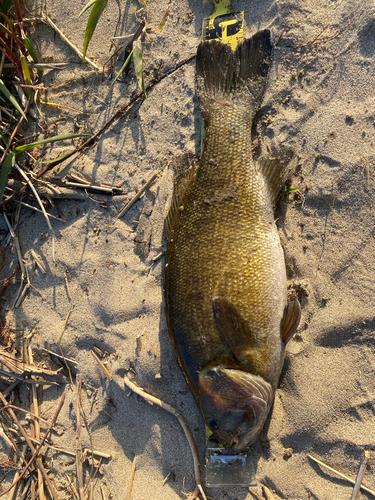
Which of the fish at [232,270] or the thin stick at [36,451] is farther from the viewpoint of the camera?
the thin stick at [36,451]

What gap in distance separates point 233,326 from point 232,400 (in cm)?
52

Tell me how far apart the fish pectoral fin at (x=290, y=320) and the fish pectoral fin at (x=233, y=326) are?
0.31 m

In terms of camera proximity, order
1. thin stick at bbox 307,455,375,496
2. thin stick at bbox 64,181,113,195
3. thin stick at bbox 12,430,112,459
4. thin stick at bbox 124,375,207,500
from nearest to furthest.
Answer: thin stick at bbox 307,455,375,496 → thin stick at bbox 124,375,207,500 → thin stick at bbox 12,430,112,459 → thin stick at bbox 64,181,113,195

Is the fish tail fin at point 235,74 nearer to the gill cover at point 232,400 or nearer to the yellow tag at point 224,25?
the yellow tag at point 224,25

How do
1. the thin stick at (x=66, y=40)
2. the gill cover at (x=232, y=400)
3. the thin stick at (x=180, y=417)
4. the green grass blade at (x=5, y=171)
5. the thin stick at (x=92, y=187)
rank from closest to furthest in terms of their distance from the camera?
1. the gill cover at (x=232, y=400)
2. the thin stick at (x=180, y=417)
3. the green grass blade at (x=5, y=171)
4. the thin stick at (x=92, y=187)
5. the thin stick at (x=66, y=40)

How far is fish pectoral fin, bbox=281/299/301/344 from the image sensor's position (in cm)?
260

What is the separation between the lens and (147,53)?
340 centimetres

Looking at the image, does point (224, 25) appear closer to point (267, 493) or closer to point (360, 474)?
point (360, 474)

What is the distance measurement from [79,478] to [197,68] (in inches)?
152

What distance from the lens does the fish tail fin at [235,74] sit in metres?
2.88

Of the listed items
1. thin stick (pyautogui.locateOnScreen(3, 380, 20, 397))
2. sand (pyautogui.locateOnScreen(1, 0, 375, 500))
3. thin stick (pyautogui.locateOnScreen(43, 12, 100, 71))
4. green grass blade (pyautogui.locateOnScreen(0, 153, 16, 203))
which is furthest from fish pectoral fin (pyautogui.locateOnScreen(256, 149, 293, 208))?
thin stick (pyautogui.locateOnScreen(3, 380, 20, 397))

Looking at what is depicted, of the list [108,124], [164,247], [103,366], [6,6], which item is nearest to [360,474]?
[103,366]

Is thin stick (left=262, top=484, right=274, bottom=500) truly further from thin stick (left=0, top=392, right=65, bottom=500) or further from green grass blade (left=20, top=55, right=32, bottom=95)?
green grass blade (left=20, top=55, right=32, bottom=95)

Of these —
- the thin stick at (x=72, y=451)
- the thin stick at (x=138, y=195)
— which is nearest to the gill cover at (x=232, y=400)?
the thin stick at (x=72, y=451)
